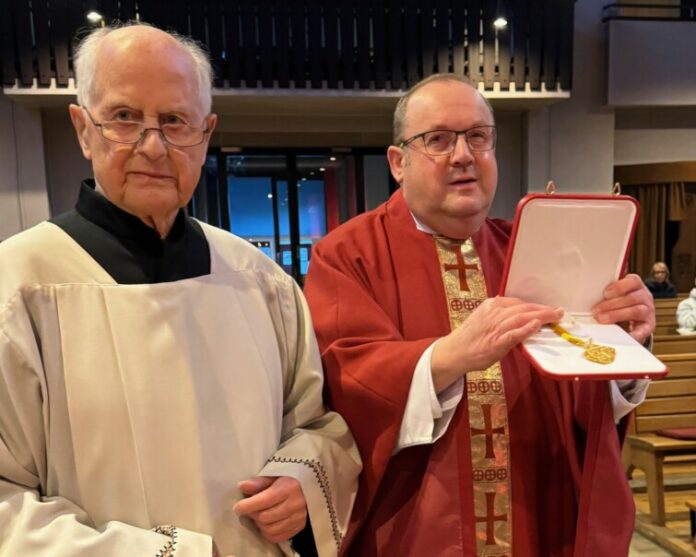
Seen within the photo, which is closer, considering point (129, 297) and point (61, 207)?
point (129, 297)

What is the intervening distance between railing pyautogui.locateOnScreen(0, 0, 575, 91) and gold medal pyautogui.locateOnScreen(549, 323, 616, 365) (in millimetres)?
6863

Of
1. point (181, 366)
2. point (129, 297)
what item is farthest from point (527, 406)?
point (129, 297)

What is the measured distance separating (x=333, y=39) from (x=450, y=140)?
664 cm

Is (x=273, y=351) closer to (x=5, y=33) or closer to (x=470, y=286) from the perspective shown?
(x=470, y=286)

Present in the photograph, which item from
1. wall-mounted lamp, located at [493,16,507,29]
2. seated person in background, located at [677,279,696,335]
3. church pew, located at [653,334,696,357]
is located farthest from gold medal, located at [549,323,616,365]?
wall-mounted lamp, located at [493,16,507,29]

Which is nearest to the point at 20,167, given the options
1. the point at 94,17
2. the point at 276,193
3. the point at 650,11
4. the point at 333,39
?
the point at 94,17

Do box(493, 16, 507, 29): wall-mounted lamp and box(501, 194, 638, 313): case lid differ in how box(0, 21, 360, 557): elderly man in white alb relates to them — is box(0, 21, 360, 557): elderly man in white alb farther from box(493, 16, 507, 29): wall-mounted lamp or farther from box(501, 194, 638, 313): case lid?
box(493, 16, 507, 29): wall-mounted lamp

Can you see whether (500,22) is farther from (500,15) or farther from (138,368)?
(138,368)

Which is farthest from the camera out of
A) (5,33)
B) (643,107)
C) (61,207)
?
(643,107)

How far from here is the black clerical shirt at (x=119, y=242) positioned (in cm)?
118

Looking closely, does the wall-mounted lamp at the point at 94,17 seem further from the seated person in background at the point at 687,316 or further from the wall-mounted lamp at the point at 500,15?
the seated person in background at the point at 687,316

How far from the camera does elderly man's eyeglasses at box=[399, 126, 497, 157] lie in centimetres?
152

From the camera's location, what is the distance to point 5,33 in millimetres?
7055

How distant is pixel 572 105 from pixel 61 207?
7.53m
